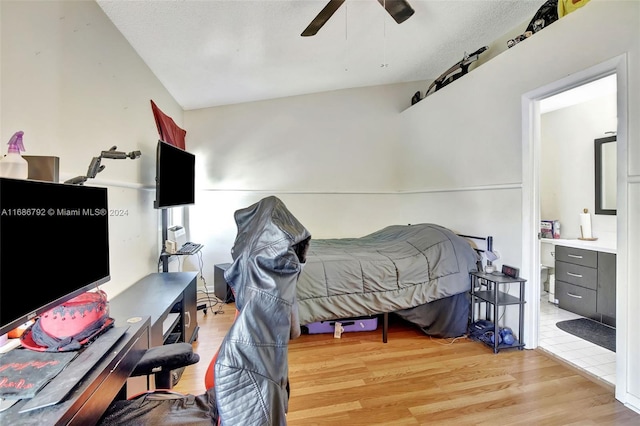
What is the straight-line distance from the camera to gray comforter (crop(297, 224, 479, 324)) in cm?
244

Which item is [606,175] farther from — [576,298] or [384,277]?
[384,277]

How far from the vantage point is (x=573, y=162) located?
137 inches

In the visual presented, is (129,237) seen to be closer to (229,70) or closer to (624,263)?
(229,70)

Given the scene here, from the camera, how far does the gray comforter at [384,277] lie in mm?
2443

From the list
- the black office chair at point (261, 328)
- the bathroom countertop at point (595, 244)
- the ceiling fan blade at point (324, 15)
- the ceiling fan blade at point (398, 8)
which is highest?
the ceiling fan blade at point (398, 8)

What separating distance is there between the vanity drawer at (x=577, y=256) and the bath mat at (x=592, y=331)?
574 millimetres

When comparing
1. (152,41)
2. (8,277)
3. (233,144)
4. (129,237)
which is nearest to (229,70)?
(152,41)

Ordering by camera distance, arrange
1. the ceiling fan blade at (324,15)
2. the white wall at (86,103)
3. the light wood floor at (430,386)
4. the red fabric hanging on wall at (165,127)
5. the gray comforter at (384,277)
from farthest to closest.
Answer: the red fabric hanging on wall at (165,127) → the gray comforter at (384,277) → the ceiling fan blade at (324,15) → the light wood floor at (430,386) → the white wall at (86,103)

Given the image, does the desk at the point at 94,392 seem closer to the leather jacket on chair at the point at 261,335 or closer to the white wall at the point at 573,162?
the leather jacket on chair at the point at 261,335

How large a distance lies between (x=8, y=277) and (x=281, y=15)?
2.25 metres

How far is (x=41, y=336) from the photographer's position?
0.87 m

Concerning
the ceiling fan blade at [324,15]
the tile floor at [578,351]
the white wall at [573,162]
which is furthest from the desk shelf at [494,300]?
the ceiling fan blade at [324,15]

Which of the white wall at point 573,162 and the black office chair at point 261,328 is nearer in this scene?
the black office chair at point 261,328

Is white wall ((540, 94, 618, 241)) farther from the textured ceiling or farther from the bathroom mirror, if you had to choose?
the textured ceiling
